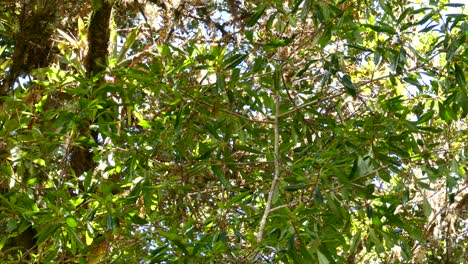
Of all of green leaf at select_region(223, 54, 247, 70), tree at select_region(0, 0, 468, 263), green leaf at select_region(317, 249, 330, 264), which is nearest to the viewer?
green leaf at select_region(317, 249, 330, 264)

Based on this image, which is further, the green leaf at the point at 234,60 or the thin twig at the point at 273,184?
the green leaf at the point at 234,60

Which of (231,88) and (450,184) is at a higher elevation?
(231,88)

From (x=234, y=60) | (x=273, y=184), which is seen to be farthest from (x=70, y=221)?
(x=234, y=60)

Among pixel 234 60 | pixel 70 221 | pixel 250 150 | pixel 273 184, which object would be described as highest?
pixel 234 60

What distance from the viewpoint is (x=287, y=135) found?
334 centimetres

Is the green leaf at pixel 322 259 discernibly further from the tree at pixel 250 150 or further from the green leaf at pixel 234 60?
the green leaf at pixel 234 60

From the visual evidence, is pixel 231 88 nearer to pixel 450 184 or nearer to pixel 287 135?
pixel 287 135

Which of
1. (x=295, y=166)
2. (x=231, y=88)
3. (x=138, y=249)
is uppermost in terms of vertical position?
(x=231, y=88)

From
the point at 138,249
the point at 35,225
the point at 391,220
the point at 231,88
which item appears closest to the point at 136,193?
the point at 138,249

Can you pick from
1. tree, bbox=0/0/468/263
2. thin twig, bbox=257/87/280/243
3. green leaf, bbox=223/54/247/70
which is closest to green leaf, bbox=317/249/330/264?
tree, bbox=0/0/468/263

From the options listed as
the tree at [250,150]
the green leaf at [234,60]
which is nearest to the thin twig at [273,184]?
the tree at [250,150]

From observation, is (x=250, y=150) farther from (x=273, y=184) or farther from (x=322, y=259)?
(x=322, y=259)

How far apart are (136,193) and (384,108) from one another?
125 cm

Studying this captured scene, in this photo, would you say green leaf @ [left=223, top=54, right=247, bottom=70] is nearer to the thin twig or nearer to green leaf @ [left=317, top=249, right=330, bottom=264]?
the thin twig
